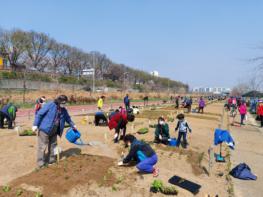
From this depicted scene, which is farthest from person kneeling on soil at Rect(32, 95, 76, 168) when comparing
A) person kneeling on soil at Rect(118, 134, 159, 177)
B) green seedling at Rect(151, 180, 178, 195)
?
green seedling at Rect(151, 180, 178, 195)

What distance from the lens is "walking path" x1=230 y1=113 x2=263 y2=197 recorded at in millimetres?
6932

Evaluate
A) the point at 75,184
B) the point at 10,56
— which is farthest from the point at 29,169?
the point at 10,56

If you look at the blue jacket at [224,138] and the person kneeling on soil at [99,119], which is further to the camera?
the person kneeling on soil at [99,119]

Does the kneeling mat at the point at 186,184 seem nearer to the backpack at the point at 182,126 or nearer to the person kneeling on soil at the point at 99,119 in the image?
the backpack at the point at 182,126

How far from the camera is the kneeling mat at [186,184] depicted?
6184 mm

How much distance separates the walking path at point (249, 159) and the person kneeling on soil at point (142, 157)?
2227 millimetres

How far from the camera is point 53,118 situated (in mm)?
6988

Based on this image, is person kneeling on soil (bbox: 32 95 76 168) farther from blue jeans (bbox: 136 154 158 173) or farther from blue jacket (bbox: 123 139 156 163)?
blue jeans (bbox: 136 154 158 173)

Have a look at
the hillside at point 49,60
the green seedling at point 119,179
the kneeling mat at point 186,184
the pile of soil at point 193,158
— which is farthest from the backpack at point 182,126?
the hillside at point 49,60

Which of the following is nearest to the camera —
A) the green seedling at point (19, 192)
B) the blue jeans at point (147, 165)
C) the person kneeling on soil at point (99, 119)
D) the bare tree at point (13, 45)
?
the green seedling at point (19, 192)

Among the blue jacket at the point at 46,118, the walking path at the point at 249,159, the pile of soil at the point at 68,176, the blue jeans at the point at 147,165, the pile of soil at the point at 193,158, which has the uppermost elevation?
the blue jacket at the point at 46,118

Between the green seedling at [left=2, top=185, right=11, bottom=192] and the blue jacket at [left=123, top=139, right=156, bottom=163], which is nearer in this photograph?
the green seedling at [left=2, top=185, right=11, bottom=192]

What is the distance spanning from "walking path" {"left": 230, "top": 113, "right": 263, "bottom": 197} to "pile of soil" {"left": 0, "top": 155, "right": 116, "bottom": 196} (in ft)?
11.3

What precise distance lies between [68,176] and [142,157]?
1958 millimetres
